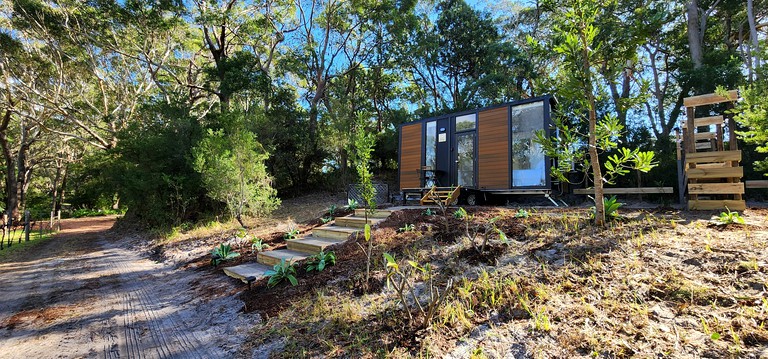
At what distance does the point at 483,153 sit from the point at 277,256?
19.1 feet

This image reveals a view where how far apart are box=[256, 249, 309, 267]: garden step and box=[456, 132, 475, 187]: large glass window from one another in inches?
207

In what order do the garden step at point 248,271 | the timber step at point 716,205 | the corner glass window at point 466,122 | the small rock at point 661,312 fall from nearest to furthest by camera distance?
the small rock at point 661,312 → the timber step at point 716,205 → the garden step at point 248,271 → the corner glass window at point 466,122

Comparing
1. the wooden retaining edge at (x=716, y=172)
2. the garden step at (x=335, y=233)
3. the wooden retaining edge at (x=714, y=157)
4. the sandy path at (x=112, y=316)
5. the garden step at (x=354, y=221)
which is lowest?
the sandy path at (x=112, y=316)

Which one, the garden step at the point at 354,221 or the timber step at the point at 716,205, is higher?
the timber step at the point at 716,205

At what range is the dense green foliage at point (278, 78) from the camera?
1004 cm

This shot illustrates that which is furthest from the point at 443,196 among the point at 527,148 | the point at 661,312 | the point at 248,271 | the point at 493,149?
the point at 661,312

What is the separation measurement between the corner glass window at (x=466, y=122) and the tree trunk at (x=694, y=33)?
9623 millimetres

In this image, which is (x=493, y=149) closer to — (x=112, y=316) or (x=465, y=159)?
(x=465, y=159)

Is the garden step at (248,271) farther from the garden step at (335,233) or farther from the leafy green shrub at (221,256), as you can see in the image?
the garden step at (335,233)

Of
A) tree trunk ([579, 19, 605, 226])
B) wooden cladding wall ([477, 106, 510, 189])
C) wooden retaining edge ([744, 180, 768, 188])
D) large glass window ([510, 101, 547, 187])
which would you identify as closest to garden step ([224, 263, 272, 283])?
tree trunk ([579, 19, 605, 226])

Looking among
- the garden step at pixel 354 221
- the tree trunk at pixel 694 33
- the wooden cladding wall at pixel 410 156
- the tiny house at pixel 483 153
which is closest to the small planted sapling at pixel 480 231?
the garden step at pixel 354 221

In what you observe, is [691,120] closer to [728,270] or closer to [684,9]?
[728,270]

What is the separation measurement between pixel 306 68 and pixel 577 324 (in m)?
16.5

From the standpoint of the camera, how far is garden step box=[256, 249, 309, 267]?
447cm
